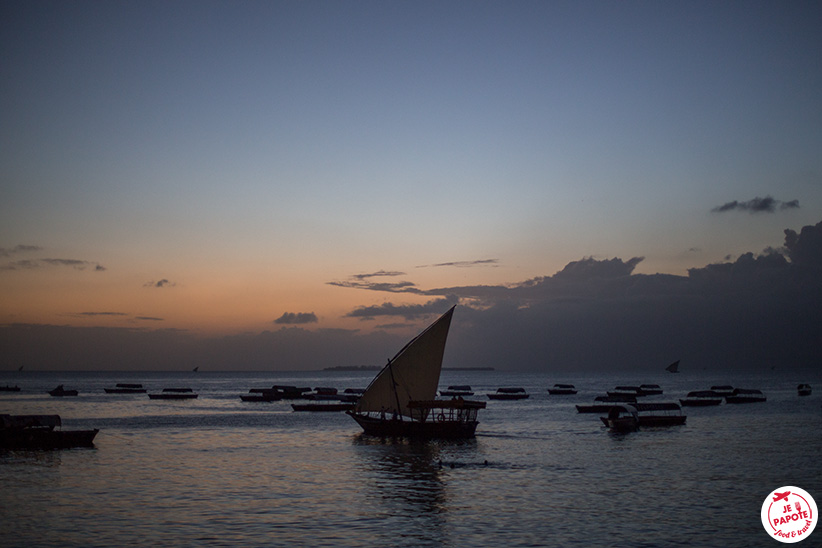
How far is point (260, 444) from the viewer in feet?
179

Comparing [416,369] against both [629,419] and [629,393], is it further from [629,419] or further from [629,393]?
[629,393]

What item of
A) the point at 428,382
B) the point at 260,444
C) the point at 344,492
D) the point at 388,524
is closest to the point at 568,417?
the point at 428,382

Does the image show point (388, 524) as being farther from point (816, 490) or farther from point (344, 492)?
point (816, 490)

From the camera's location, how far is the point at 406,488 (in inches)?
1351

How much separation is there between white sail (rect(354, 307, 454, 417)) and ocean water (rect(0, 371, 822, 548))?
4.53 meters

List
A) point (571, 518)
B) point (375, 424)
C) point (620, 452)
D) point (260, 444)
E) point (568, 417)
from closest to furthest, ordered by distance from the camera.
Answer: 1. point (571, 518)
2. point (620, 452)
3. point (260, 444)
4. point (375, 424)
5. point (568, 417)

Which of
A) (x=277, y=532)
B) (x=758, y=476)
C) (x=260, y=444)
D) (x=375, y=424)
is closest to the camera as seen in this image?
(x=277, y=532)

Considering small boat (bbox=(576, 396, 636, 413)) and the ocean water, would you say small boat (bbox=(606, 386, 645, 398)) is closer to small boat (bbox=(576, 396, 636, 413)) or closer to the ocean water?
small boat (bbox=(576, 396, 636, 413))

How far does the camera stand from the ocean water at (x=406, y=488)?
2498 cm

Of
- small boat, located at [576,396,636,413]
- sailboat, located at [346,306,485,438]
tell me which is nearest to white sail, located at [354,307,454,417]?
sailboat, located at [346,306,485,438]

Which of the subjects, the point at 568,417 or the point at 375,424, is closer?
the point at 375,424

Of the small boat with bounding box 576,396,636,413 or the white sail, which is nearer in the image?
the white sail

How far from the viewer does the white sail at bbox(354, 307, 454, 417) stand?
56906 millimetres

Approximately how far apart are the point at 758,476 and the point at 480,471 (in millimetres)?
15586
